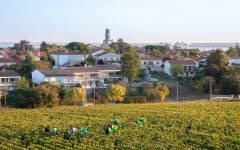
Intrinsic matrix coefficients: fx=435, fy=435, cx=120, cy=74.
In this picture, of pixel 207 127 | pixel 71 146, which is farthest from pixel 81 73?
pixel 71 146

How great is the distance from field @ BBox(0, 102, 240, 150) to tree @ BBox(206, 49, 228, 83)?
20.5 metres

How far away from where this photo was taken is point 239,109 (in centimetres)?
3847

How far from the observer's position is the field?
880 inches

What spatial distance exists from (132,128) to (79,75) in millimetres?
33448

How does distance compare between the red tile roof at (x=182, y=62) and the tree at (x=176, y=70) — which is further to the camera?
the red tile roof at (x=182, y=62)

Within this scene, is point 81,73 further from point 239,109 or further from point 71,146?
point 71,146

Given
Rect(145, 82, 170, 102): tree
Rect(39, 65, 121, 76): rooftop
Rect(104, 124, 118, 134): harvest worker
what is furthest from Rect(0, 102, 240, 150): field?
Rect(39, 65, 121, 76): rooftop

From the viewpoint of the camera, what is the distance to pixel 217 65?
61.9 meters

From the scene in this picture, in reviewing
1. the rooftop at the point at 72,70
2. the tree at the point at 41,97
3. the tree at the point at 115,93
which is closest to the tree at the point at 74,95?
the tree at the point at 115,93

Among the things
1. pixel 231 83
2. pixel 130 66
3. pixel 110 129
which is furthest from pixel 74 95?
pixel 110 129

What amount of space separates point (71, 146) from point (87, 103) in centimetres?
2475

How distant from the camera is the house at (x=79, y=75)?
185ft

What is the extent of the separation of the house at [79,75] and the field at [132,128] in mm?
17176

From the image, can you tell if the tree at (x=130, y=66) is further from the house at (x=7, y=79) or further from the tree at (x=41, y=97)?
Answer: the tree at (x=41, y=97)
